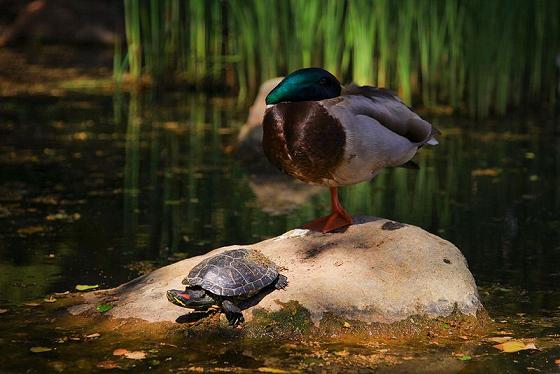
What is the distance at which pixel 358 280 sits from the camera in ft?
15.8

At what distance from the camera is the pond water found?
14.6 ft

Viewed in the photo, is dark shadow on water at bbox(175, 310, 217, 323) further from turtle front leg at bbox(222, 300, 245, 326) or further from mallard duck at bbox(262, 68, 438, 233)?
mallard duck at bbox(262, 68, 438, 233)

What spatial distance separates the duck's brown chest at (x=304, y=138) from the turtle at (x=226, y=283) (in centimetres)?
63

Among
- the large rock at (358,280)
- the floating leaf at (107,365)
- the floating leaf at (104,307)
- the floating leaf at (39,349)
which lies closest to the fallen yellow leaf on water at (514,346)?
the large rock at (358,280)

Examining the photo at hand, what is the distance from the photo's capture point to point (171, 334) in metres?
4.52

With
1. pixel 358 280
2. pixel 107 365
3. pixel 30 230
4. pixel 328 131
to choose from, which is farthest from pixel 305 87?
pixel 30 230

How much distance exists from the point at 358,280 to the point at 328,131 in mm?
716

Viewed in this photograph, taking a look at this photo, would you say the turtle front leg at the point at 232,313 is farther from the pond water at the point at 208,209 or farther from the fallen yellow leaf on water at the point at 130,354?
the fallen yellow leaf on water at the point at 130,354

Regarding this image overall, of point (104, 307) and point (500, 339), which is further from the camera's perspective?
point (104, 307)

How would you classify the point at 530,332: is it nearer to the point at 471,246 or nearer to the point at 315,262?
the point at 315,262

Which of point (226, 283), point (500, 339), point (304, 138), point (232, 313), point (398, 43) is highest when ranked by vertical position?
point (398, 43)

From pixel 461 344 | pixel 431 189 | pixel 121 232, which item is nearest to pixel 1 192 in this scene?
pixel 121 232

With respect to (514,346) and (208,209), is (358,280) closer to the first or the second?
(514,346)

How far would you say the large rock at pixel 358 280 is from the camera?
465 cm
